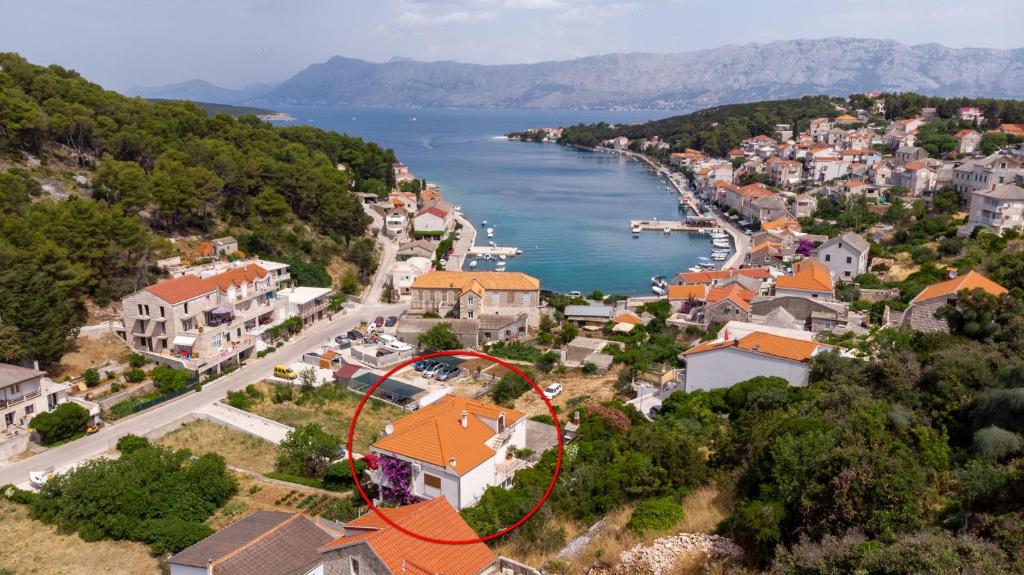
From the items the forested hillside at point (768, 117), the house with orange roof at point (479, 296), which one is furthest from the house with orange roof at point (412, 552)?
Result: the forested hillside at point (768, 117)

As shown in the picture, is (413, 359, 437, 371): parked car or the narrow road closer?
the narrow road

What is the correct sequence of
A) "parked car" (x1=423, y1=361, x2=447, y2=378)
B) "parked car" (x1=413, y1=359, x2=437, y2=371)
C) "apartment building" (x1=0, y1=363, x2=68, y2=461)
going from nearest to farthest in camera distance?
"apartment building" (x1=0, y1=363, x2=68, y2=461)
"parked car" (x1=423, y1=361, x2=447, y2=378)
"parked car" (x1=413, y1=359, x2=437, y2=371)

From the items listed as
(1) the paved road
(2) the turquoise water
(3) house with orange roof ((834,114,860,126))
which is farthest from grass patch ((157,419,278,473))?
(3) house with orange roof ((834,114,860,126))

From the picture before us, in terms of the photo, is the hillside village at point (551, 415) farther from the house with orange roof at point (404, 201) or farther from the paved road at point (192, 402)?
the house with orange roof at point (404, 201)

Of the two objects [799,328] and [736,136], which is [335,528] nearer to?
[799,328]

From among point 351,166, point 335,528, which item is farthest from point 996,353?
point 351,166

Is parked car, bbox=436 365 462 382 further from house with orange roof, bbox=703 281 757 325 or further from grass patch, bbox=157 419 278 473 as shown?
house with orange roof, bbox=703 281 757 325
